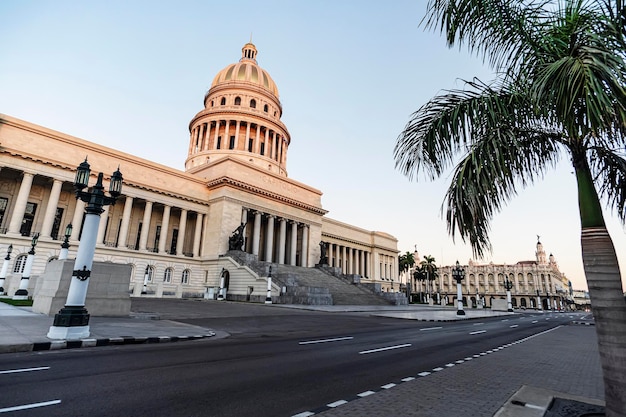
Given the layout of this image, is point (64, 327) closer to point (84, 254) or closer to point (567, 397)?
point (84, 254)

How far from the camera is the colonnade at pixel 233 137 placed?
65188 mm

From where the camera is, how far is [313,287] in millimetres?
35312

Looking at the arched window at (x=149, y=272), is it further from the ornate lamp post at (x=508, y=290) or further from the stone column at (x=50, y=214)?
the ornate lamp post at (x=508, y=290)

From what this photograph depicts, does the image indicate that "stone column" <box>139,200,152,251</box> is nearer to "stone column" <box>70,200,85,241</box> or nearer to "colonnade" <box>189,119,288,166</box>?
"stone column" <box>70,200,85,241</box>

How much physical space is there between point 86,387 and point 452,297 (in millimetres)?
127852

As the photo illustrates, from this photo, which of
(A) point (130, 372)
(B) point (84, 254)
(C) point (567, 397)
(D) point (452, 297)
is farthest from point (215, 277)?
(D) point (452, 297)

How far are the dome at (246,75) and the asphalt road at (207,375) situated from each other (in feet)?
225

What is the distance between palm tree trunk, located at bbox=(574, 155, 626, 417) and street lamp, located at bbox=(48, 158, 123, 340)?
1157 cm

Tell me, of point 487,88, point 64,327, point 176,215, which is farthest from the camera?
point 176,215

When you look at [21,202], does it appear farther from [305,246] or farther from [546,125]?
[546,125]

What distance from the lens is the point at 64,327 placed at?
9.36 meters

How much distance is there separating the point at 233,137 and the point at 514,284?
321ft

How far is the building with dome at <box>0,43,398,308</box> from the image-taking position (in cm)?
3444

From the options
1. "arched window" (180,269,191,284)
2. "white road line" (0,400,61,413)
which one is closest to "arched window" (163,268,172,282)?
"arched window" (180,269,191,284)
